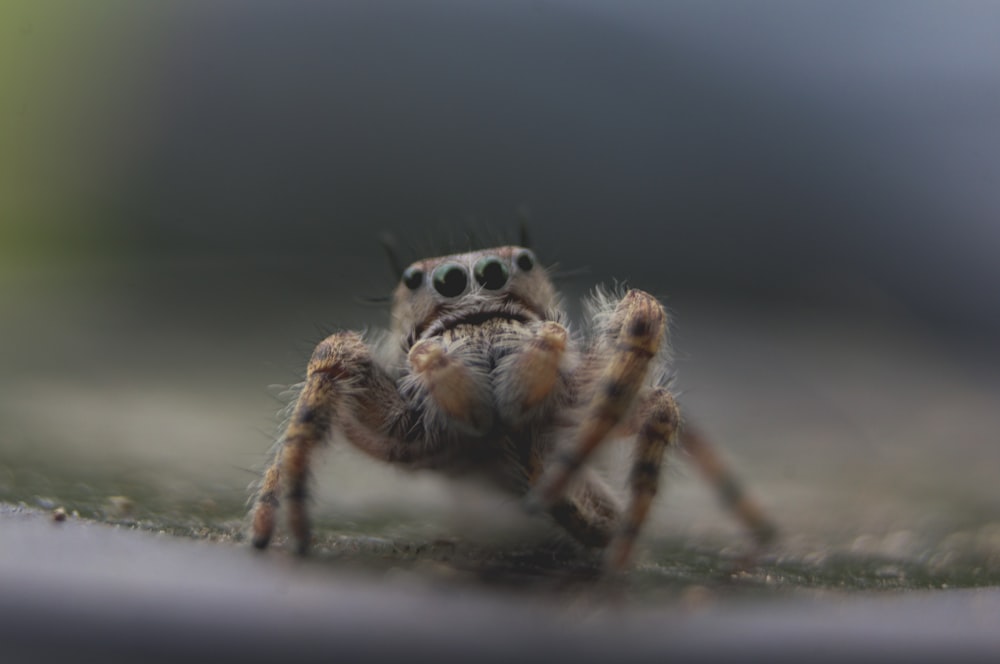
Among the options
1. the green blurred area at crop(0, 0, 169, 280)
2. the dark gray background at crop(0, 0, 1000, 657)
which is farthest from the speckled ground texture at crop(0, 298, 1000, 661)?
the green blurred area at crop(0, 0, 169, 280)

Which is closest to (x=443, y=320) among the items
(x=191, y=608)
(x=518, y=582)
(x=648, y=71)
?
(x=518, y=582)

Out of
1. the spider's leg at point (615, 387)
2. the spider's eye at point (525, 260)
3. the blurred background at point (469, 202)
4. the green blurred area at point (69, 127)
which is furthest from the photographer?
the green blurred area at point (69, 127)

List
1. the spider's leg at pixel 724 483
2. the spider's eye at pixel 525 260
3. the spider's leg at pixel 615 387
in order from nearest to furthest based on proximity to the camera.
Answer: the spider's leg at pixel 615 387, the spider's eye at pixel 525 260, the spider's leg at pixel 724 483

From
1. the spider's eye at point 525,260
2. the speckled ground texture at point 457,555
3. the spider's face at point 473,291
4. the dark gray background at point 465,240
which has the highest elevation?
the dark gray background at point 465,240

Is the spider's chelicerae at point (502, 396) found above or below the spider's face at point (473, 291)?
below

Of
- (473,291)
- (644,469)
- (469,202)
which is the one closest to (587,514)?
(644,469)

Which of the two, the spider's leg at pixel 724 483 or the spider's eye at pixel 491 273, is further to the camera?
the spider's leg at pixel 724 483

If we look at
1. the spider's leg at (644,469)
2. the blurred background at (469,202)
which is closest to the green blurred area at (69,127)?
the blurred background at (469,202)

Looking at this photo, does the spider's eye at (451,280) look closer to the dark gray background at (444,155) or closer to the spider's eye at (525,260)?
the spider's eye at (525,260)

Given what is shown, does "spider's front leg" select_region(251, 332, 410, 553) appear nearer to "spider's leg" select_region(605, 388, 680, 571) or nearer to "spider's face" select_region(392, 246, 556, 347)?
"spider's face" select_region(392, 246, 556, 347)
